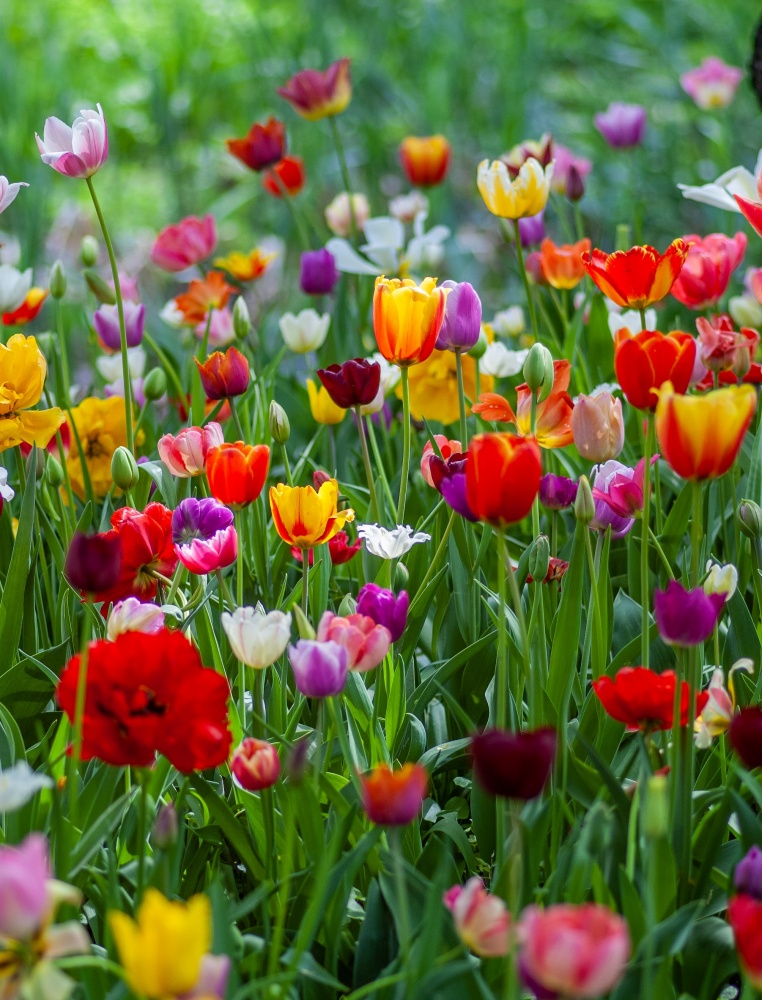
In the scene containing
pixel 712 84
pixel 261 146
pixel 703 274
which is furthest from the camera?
pixel 712 84

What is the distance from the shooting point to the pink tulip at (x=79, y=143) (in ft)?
3.59

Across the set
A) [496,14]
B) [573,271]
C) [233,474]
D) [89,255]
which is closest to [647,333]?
[233,474]

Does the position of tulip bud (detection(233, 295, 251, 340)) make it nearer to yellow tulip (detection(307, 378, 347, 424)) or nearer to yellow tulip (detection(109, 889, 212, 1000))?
yellow tulip (detection(307, 378, 347, 424))

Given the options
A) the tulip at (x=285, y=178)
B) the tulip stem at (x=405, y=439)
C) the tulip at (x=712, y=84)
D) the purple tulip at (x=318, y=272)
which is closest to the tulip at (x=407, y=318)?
the tulip stem at (x=405, y=439)

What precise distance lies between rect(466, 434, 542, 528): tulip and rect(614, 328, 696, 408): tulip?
0.17 metres

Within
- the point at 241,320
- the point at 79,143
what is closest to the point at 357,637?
the point at 79,143

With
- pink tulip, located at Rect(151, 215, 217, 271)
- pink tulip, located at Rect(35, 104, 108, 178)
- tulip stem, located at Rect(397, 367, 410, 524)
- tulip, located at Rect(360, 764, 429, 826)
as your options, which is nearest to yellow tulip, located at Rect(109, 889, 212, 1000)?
tulip, located at Rect(360, 764, 429, 826)

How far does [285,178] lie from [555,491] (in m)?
1.17

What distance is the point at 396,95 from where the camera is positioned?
3.43m

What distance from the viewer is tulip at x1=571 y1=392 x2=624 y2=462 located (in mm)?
924

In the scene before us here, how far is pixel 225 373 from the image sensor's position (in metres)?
1.13

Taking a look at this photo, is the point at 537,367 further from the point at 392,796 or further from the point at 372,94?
the point at 372,94

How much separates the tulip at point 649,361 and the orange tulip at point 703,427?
0.42ft

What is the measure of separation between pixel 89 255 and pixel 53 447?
361mm
